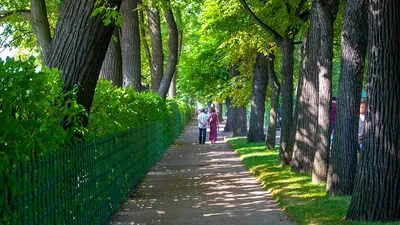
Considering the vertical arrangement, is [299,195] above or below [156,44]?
below

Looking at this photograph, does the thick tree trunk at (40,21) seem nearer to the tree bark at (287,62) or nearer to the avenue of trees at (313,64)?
the avenue of trees at (313,64)

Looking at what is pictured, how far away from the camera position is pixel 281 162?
18.7 metres

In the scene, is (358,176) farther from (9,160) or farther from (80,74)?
(9,160)

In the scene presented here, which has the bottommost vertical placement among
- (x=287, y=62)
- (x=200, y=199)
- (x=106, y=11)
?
(x=200, y=199)

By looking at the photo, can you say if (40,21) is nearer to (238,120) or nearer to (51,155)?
(51,155)

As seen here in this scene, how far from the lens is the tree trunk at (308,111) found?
51.4 ft

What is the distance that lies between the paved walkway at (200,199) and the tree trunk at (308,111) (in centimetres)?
123

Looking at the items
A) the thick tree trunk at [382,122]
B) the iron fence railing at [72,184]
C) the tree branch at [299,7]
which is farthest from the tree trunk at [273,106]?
the thick tree trunk at [382,122]

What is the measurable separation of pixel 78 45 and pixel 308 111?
26.0ft

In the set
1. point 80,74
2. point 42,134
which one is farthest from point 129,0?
point 42,134

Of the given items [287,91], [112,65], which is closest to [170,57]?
[287,91]

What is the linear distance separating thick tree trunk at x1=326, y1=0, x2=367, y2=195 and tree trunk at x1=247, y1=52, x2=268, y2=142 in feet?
56.6

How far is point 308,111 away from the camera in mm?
15844

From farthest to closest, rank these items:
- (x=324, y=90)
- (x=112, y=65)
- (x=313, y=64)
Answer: (x=112, y=65)
(x=313, y=64)
(x=324, y=90)
